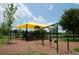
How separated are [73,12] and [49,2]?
50 centimetres

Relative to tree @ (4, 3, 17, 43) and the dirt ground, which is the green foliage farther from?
tree @ (4, 3, 17, 43)

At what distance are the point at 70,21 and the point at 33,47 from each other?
0.87 meters

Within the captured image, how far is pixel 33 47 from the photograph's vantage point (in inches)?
353

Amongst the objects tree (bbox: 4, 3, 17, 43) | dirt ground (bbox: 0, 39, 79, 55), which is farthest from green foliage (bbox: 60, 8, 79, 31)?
tree (bbox: 4, 3, 17, 43)

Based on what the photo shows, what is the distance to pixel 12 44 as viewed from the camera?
29.6 feet

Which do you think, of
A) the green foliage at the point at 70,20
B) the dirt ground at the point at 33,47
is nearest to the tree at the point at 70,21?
the green foliage at the point at 70,20

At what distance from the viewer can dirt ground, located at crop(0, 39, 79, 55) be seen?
350 inches

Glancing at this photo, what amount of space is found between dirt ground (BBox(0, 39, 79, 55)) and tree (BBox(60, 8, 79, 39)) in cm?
29

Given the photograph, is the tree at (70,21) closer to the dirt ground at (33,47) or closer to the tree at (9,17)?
the dirt ground at (33,47)

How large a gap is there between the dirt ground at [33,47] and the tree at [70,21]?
0.29 m

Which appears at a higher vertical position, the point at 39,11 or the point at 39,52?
the point at 39,11
